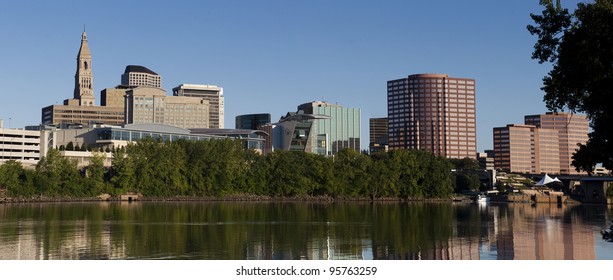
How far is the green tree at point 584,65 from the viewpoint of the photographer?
5816 cm

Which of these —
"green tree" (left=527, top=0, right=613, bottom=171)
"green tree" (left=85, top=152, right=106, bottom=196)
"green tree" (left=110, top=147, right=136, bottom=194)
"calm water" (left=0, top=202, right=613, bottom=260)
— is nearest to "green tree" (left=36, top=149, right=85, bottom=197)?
"green tree" (left=85, top=152, right=106, bottom=196)

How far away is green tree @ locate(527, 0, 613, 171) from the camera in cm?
5816

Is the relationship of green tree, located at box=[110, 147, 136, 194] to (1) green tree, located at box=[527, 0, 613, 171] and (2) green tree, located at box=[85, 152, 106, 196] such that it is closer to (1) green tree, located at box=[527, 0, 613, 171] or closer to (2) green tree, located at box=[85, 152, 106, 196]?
(2) green tree, located at box=[85, 152, 106, 196]

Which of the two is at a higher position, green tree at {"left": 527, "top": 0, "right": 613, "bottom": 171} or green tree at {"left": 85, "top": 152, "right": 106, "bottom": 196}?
green tree at {"left": 527, "top": 0, "right": 613, "bottom": 171}

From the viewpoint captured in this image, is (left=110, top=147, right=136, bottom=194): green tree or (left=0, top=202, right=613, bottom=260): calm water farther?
(left=110, top=147, right=136, bottom=194): green tree

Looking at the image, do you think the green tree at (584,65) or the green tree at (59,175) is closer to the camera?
the green tree at (584,65)

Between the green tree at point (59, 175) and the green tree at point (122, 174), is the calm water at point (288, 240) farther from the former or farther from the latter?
the green tree at point (122, 174)

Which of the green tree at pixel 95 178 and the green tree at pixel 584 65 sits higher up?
the green tree at pixel 584 65

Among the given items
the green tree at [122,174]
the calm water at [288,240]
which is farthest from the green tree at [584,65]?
the green tree at [122,174]

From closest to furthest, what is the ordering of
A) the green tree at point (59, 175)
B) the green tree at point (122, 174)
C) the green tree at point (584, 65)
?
1. the green tree at point (584, 65)
2. the green tree at point (59, 175)
3. the green tree at point (122, 174)
